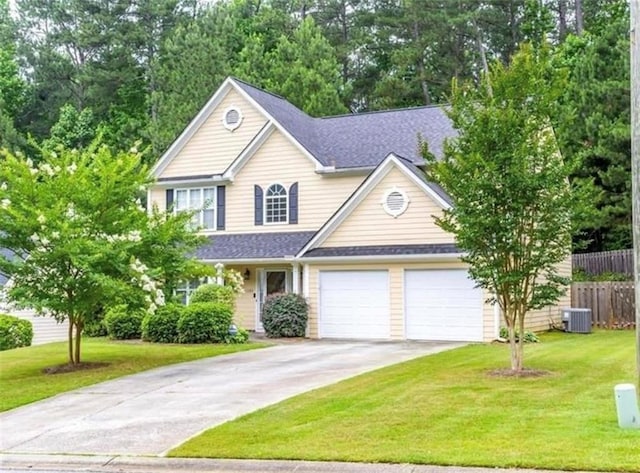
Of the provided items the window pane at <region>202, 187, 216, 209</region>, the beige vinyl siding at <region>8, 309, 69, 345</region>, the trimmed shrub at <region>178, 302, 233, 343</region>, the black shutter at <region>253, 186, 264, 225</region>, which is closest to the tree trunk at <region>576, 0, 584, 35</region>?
the black shutter at <region>253, 186, 264, 225</region>

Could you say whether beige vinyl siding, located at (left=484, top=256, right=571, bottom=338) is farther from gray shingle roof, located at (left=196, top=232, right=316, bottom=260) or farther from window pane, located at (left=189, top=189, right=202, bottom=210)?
window pane, located at (left=189, top=189, right=202, bottom=210)

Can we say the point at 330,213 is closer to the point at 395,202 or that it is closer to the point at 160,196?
the point at 395,202

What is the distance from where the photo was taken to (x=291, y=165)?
23.9 metres

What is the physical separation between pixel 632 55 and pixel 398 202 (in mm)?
12802

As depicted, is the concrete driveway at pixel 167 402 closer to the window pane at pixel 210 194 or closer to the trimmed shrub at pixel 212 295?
the trimmed shrub at pixel 212 295

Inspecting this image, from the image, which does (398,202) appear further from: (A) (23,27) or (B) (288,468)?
(A) (23,27)

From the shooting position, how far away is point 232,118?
2542cm

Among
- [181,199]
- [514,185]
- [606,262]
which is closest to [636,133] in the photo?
[514,185]

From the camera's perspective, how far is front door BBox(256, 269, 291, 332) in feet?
75.4

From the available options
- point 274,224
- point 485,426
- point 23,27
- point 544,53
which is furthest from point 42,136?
point 485,426

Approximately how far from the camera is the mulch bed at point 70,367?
14.1 metres

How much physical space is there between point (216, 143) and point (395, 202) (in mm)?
8410

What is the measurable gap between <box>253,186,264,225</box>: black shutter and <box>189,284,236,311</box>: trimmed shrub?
3.42m

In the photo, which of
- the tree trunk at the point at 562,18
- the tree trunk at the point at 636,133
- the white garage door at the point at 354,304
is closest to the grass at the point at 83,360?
the white garage door at the point at 354,304
